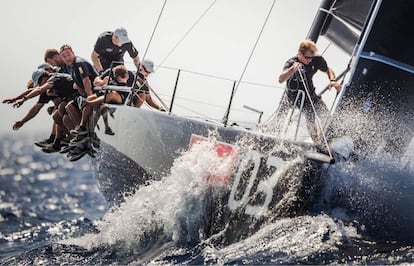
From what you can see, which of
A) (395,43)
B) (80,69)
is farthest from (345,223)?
(80,69)

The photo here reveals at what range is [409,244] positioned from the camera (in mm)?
4438

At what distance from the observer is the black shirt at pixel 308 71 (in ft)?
19.6

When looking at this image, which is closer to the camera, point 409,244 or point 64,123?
point 409,244

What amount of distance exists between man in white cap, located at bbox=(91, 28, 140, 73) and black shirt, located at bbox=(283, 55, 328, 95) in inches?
87.6

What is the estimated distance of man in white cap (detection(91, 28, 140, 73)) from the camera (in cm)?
732

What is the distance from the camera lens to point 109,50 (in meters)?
7.36

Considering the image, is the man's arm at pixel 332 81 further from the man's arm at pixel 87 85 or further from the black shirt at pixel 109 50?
the man's arm at pixel 87 85

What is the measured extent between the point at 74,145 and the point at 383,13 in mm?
3946

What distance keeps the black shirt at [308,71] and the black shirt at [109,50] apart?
2374 mm

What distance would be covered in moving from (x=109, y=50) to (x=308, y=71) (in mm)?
2732

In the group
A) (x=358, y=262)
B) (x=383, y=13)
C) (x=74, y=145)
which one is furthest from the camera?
(x=74, y=145)

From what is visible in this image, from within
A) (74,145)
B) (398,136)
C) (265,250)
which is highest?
(398,136)

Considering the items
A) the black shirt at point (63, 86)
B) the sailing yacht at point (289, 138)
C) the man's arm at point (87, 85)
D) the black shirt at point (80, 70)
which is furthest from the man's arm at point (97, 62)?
the sailing yacht at point (289, 138)

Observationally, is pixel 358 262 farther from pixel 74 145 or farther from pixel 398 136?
pixel 74 145
